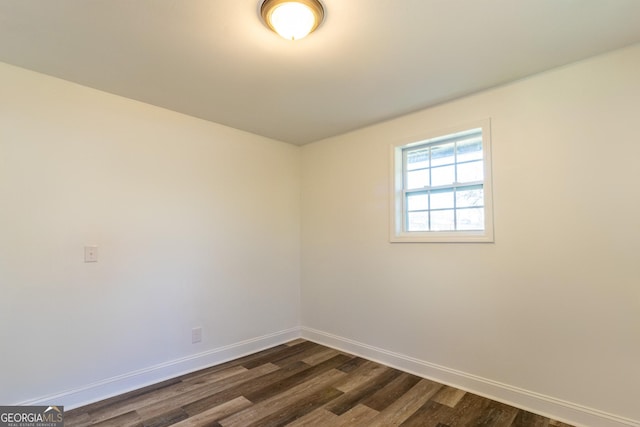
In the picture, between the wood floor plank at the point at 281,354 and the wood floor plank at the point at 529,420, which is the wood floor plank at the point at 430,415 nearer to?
the wood floor plank at the point at 529,420

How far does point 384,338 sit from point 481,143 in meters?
2.02

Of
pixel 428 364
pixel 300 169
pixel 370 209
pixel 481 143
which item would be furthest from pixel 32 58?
pixel 428 364

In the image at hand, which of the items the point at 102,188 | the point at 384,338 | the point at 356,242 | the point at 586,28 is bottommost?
the point at 384,338

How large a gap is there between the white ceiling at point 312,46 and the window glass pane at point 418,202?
0.84 meters

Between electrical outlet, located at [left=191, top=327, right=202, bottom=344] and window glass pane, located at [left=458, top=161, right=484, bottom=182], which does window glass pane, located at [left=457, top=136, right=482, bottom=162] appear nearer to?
window glass pane, located at [left=458, top=161, right=484, bottom=182]

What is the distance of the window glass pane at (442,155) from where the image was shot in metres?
2.82

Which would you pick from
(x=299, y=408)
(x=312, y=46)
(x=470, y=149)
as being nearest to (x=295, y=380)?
(x=299, y=408)

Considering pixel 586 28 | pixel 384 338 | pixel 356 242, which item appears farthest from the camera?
pixel 356 242

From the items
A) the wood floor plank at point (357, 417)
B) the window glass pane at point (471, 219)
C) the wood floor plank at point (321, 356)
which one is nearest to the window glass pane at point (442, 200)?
the window glass pane at point (471, 219)

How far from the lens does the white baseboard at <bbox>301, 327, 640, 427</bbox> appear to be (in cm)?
198

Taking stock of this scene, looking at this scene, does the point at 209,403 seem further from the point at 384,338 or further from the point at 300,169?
the point at 300,169

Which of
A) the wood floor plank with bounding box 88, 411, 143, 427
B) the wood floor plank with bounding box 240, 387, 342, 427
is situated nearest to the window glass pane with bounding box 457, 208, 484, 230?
the wood floor plank with bounding box 240, 387, 342, 427

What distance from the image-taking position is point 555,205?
85.7 inches

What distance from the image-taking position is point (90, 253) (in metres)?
2.41
